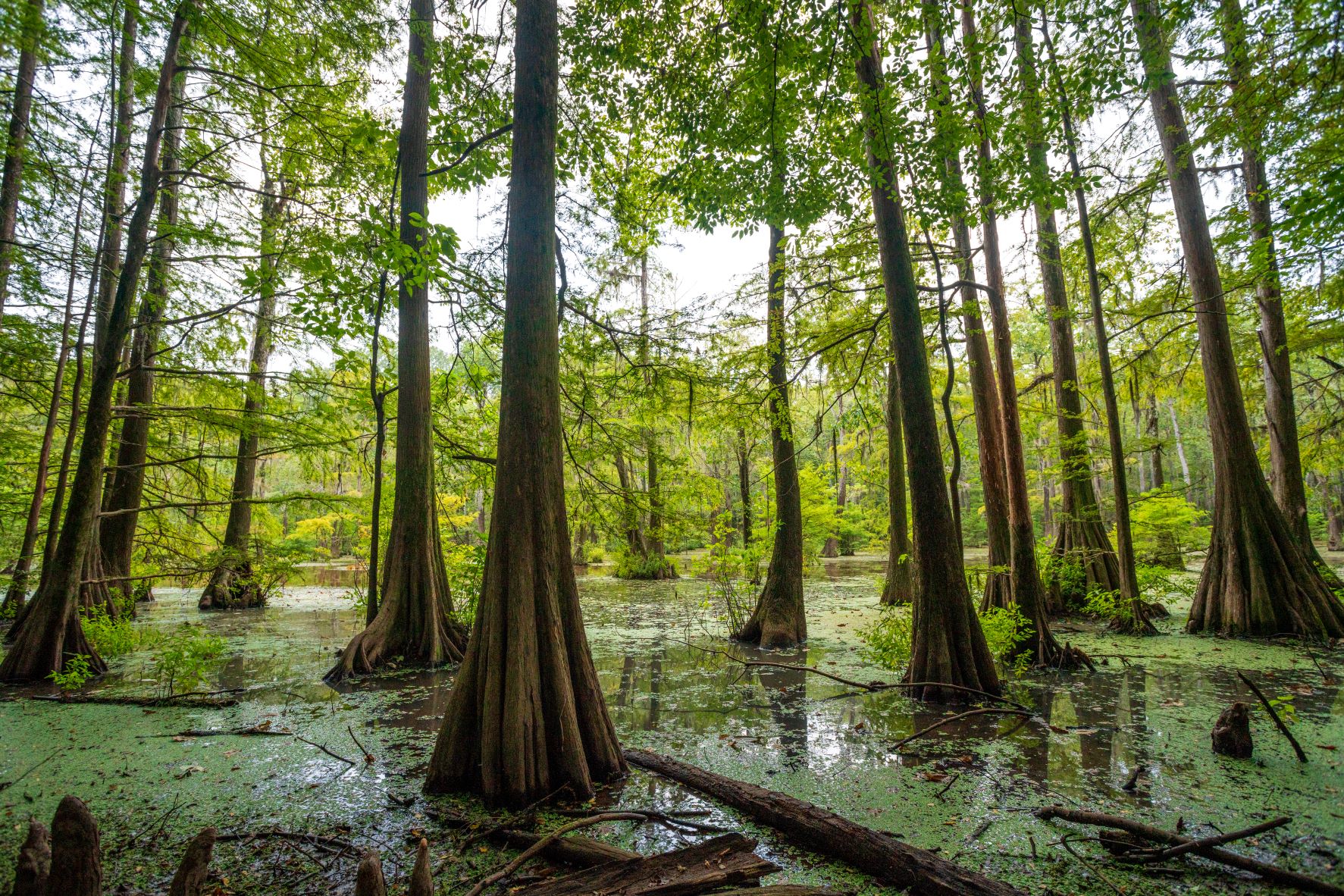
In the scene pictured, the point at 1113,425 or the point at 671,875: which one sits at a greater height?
the point at 1113,425

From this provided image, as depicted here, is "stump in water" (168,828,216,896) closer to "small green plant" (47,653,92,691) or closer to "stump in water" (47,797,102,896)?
"stump in water" (47,797,102,896)

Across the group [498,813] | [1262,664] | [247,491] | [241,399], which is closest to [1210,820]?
[498,813]

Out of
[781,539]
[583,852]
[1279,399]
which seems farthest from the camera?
[1279,399]

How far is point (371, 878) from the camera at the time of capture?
1752 mm

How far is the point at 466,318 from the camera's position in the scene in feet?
23.5

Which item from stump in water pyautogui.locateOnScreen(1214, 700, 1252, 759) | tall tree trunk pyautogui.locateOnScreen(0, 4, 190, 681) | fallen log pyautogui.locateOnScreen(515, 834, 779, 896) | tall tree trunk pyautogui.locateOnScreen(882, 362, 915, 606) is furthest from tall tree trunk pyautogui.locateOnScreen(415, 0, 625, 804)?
tall tree trunk pyautogui.locateOnScreen(882, 362, 915, 606)

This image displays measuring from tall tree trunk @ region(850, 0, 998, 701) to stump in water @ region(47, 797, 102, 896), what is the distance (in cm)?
496

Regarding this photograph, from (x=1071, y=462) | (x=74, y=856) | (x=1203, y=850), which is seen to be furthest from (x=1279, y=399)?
(x=74, y=856)

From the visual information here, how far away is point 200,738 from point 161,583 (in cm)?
1592

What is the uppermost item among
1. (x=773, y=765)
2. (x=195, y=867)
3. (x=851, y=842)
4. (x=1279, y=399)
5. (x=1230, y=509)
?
(x=1279, y=399)

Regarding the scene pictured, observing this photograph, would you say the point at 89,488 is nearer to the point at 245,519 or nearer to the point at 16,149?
the point at 16,149

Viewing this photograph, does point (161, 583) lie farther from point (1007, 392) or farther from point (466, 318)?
point (1007, 392)

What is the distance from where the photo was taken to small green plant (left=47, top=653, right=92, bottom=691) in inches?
201

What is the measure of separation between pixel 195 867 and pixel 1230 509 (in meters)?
10.3
